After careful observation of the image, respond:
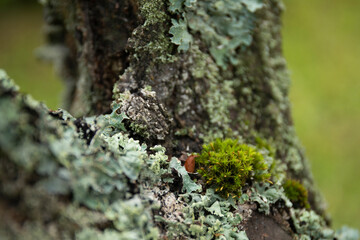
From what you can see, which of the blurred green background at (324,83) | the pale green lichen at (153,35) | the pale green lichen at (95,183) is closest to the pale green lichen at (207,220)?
the pale green lichen at (95,183)

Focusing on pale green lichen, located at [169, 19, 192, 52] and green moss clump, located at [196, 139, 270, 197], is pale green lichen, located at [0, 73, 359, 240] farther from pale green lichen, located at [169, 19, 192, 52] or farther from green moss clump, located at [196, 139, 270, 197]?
pale green lichen, located at [169, 19, 192, 52]

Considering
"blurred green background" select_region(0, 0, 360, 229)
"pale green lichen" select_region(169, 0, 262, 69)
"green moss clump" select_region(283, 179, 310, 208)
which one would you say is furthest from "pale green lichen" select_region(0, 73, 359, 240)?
"blurred green background" select_region(0, 0, 360, 229)

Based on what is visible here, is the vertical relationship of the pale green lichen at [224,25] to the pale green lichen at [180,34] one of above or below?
above

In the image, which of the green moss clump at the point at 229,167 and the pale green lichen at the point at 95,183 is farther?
the green moss clump at the point at 229,167

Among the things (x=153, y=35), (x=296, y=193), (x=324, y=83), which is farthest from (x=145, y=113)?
(x=324, y=83)

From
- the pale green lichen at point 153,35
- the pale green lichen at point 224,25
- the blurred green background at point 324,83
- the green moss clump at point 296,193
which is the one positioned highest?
the blurred green background at point 324,83

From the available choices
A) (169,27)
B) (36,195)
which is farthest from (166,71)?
(36,195)

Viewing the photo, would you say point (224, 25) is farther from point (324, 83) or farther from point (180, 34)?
point (324, 83)

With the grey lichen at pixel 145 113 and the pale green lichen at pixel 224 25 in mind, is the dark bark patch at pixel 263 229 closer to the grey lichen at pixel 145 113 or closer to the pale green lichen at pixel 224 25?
the grey lichen at pixel 145 113
